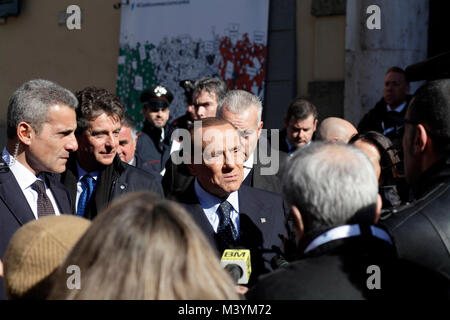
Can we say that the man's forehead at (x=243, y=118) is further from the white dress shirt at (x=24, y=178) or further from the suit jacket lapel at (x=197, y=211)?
the white dress shirt at (x=24, y=178)

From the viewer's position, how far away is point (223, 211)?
3.74 meters

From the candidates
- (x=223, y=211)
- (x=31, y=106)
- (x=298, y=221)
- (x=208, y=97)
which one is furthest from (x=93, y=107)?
(x=298, y=221)

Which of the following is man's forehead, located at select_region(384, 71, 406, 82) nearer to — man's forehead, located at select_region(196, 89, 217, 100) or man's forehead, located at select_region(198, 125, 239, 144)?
man's forehead, located at select_region(196, 89, 217, 100)

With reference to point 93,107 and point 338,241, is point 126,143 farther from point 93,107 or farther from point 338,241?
point 338,241

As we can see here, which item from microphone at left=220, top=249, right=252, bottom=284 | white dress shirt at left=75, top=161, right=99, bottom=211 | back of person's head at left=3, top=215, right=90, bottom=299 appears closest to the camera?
back of person's head at left=3, top=215, right=90, bottom=299

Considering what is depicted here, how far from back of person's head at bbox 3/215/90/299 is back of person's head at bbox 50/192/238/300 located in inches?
6.6

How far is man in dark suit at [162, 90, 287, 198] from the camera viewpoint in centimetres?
457

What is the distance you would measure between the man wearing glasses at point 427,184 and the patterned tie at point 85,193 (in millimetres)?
2091

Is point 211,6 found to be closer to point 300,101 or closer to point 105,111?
point 300,101

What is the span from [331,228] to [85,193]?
7.84ft

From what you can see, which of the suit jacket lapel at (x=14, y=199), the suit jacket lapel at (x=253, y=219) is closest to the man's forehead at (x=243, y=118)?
the suit jacket lapel at (x=253, y=219)

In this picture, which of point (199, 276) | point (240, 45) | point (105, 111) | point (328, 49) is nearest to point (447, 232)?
point (199, 276)

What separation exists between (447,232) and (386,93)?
150 inches

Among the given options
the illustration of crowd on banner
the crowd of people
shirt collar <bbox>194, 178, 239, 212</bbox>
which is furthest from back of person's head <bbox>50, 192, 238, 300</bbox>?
the illustration of crowd on banner
